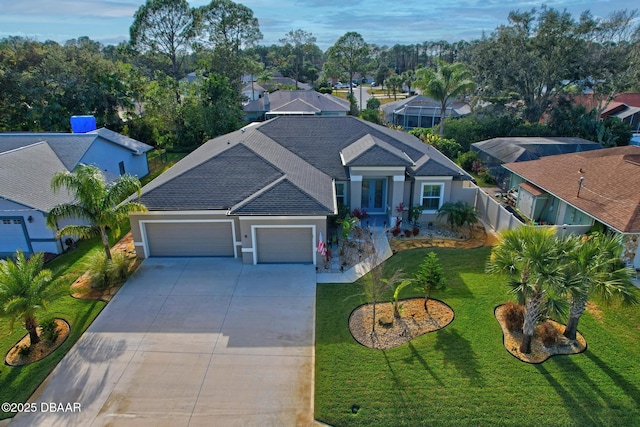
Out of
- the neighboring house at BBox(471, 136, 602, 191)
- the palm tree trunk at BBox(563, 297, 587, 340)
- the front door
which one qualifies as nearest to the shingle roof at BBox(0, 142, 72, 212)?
the front door

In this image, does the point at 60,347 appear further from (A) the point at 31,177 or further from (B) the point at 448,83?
(B) the point at 448,83

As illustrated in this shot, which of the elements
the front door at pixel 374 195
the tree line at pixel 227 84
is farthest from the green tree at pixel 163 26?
the front door at pixel 374 195

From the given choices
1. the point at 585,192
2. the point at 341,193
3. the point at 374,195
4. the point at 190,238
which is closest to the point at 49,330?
the point at 190,238

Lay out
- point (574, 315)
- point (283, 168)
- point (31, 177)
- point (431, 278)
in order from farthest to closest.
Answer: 1. point (31, 177)
2. point (283, 168)
3. point (431, 278)
4. point (574, 315)

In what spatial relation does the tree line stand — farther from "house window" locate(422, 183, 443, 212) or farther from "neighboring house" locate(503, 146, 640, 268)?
"house window" locate(422, 183, 443, 212)

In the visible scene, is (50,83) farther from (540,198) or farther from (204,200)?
(540,198)

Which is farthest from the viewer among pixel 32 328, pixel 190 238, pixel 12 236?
pixel 12 236

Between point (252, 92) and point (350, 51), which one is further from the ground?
point (350, 51)
